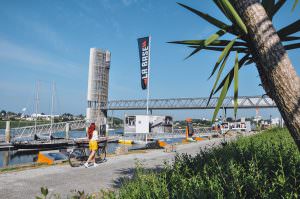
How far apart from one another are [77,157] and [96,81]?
187ft

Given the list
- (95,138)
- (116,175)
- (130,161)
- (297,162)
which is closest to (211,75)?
(297,162)

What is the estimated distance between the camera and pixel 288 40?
420cm

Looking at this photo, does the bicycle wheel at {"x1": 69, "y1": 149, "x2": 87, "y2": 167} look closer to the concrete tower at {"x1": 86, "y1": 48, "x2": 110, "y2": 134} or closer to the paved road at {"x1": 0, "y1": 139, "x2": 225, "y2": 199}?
the paved road at {"x1": 0, "y1": 139, "x2": 225, "y2": 199}

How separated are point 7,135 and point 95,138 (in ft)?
97.0

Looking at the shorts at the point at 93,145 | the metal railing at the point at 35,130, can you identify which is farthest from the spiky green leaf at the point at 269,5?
the metal railing at the point at 35,130

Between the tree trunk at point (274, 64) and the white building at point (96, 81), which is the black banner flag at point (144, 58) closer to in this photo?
the tree trunk at point (274, 64)

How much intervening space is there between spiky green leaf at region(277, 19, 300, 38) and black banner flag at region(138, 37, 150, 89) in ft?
72.8

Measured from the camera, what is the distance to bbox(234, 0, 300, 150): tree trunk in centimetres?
307

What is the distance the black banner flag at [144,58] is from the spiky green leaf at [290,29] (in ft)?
72.8

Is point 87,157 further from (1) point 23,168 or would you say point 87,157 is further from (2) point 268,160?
(2) point 268,160

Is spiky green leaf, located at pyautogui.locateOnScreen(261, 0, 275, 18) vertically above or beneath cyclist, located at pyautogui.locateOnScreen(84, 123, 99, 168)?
above

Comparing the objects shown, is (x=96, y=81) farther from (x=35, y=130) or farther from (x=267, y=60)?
(x=267, y=60)

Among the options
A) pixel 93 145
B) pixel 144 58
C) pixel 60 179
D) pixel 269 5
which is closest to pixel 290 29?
pixel 269 5

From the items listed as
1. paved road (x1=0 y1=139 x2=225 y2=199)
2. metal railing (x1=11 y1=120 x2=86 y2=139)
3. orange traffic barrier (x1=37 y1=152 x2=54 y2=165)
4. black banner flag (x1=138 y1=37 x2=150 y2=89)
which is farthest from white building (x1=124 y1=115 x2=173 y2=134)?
paved road (x1=0 y1=139 x2=225 y2=199)
